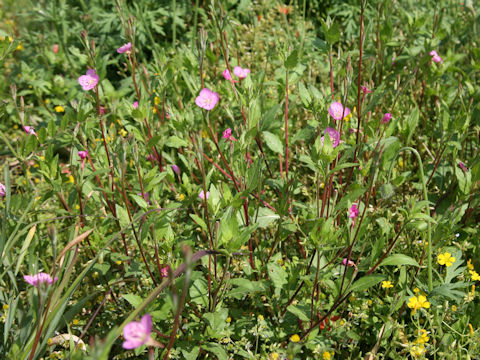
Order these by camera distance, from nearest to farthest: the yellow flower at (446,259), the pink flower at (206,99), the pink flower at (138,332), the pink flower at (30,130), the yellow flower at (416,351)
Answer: the pink flower at (138,332) < the yellow flower at (416,351) < the yellow flower at (446,259) < the pink flower at (206,99) < the pink flower at (30,130)

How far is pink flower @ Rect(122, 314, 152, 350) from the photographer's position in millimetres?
1037

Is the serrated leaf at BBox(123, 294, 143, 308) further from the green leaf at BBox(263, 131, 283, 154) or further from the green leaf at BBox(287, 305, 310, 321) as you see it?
the green leaf at BBox(263, 131, 283, 154)

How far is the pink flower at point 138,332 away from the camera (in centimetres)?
104

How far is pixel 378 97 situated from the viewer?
1.70 metres

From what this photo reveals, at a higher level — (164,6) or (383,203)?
(164,6)

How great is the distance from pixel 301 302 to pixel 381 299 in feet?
1.25

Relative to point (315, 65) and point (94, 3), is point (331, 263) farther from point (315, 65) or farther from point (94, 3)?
point (94, 3)

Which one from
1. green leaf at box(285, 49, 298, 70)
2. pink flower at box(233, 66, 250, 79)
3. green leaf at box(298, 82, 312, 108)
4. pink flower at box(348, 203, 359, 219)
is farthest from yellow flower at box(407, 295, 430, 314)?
pink flower at box(233, 66, 250, 79)

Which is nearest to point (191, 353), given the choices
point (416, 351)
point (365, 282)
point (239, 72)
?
point (365, 282)

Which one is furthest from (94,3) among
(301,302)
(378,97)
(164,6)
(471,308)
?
(471,308)

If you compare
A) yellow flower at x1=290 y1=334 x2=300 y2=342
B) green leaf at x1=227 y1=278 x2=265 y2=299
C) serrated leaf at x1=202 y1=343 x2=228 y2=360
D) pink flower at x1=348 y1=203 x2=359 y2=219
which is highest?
pink flower at x1=348 y1=203 x2=359 y2=219

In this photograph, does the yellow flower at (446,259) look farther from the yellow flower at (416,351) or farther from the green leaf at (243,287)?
the green leaf at (243,287)

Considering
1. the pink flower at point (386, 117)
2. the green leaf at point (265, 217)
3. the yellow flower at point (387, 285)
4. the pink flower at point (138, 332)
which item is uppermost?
the pink flower at point (138, 332)

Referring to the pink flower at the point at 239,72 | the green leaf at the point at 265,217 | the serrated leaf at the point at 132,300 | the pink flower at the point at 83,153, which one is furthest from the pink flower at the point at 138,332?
the pink flower at the point at 239,72
